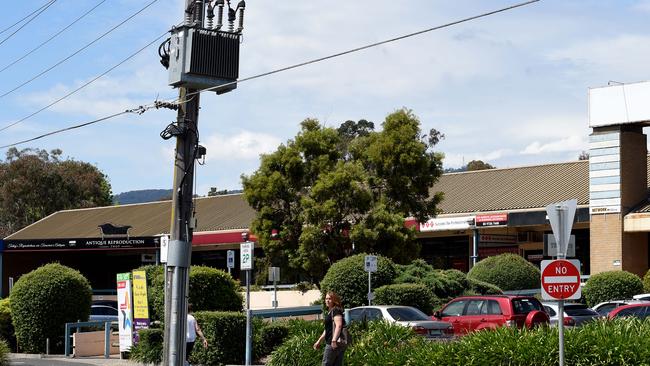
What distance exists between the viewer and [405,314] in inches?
1000

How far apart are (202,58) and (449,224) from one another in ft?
107

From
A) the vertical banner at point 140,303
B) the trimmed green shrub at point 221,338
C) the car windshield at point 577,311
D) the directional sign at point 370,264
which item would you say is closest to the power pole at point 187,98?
the trimmed green shrub at point 221,338

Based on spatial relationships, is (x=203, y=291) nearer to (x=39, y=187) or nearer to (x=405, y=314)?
(x=405, y=314)

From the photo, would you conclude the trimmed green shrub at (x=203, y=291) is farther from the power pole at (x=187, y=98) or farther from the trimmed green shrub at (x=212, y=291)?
the power pole at (x=187, y=98)

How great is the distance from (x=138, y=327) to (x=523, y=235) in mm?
29475

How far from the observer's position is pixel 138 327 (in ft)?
89.8

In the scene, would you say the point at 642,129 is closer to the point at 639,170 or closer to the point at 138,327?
the point at 639,170

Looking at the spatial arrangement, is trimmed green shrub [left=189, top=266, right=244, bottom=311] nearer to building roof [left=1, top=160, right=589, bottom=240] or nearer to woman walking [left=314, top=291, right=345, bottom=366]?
woman walking [left=314, top=291, right=345, bottom=366]

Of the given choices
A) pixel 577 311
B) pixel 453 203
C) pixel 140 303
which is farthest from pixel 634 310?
pixel 453 203

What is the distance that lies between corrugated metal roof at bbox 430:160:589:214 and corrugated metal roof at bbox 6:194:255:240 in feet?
42.7

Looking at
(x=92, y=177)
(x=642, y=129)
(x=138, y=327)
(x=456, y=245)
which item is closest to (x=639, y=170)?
(x=642, y=129)

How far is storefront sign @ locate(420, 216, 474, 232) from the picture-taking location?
5044 cm

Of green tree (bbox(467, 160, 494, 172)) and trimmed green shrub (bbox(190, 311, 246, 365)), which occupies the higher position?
green tree (bbox(467, 160, 494, 172))

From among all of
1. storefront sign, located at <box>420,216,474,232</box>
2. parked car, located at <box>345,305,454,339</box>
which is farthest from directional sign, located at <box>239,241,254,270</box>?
storefront sign, located at <box>420,216,474,232</box>
